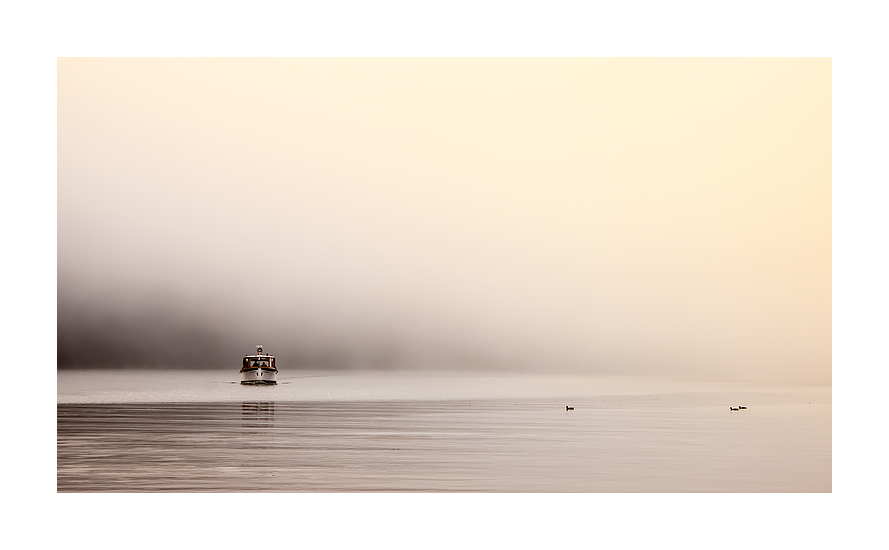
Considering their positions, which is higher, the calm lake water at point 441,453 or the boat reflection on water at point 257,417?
the calm lake water at point 441,453

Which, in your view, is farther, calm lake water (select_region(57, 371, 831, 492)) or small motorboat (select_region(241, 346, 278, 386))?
small motorboat (select_region(241, 346, 278, 386))

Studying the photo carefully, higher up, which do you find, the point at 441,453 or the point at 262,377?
the point at 441,453

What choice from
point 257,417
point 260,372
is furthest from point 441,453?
point 260,372

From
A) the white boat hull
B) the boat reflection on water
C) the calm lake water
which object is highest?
the calm lake water

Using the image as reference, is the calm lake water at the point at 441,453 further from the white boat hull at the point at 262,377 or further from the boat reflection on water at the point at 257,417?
the white boat hull at the point at 262,377

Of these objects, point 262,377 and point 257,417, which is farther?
point 262,377

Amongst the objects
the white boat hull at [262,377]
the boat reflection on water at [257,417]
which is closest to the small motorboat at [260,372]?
the white boat hull at [262,377]

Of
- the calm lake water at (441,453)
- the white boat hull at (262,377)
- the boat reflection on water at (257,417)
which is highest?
the calm lake water at (441,453)

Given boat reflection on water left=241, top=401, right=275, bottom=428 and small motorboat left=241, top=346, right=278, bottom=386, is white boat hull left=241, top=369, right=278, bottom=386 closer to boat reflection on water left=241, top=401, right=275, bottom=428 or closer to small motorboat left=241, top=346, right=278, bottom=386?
small motorboat left=241, top=346, right=278, bottom=386

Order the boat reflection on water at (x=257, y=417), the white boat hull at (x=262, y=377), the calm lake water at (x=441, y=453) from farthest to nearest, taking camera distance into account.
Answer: the white boat hull at (x=262, y=377) → the boat reflection on water at (x=257, y=417) → the calm lake water at (x=441, y=453)

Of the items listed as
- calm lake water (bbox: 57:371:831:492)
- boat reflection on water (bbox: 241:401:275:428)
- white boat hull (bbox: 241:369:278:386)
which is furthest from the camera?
white boat hull (bbox: 241:369:278:386)

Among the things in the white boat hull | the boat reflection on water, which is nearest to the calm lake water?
the boat reflection on water

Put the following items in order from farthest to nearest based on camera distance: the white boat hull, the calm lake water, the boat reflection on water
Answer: the white boat hull < the boat reflection on water < the calm lake water

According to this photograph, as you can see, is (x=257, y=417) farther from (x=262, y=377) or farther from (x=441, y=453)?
(x=262, y=377)
